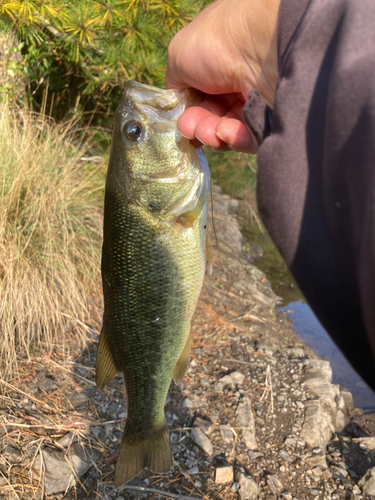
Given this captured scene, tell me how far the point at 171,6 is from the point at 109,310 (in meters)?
4.19

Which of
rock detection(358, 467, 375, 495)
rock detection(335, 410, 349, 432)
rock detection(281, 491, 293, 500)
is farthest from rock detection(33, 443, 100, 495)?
rock detection(335, 410, 349, 432)

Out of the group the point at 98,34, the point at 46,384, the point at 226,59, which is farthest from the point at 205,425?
the point at 98,34

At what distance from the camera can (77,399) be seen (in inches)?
120

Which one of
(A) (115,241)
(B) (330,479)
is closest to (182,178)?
(A) (115,241)

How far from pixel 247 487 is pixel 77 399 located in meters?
1.41

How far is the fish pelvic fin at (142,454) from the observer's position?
1959 millimetres

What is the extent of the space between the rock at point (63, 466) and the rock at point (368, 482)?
2038 millimetres

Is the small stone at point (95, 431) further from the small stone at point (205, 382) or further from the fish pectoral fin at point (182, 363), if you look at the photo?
the fish pectoral fin at point (182, 363)

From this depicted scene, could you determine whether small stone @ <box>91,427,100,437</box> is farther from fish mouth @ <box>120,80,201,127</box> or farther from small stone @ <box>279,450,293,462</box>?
fish mouth @ <box>120,80,201,127</box>

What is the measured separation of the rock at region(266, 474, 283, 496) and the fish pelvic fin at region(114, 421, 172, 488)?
51.9 inches

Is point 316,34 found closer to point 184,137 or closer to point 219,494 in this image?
point 184,137

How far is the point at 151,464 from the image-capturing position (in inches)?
78.4

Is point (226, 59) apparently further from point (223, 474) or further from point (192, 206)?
point (223, 474)

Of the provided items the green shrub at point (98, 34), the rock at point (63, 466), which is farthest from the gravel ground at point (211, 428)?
the green shrub at point (98, 34)
